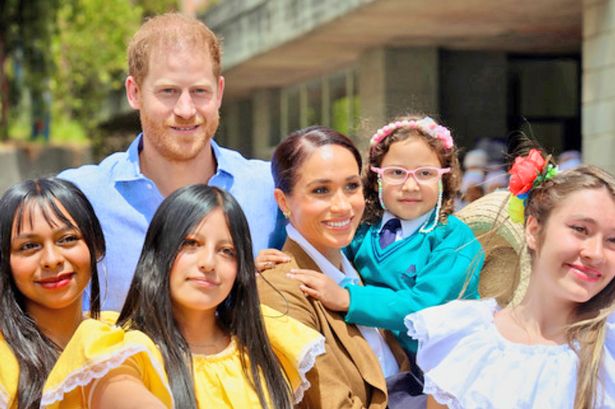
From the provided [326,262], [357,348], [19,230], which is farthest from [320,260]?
[19,230]

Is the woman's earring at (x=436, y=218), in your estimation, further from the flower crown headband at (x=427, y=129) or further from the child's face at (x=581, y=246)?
the child's face at (x=581, y=246)

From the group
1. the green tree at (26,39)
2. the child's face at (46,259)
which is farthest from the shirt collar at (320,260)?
the green tree at (26,39)

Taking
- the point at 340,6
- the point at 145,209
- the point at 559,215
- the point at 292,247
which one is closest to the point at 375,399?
the point at 292,247

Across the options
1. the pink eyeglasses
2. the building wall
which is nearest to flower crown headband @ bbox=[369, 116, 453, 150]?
the pink eyeglasses

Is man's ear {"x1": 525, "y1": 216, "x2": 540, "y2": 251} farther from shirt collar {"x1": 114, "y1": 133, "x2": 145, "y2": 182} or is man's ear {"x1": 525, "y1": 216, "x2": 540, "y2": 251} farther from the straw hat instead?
shirt collar {"x1": 114, "y1": 133, "x2": 145, "y2": 182}

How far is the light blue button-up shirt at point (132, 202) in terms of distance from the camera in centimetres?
401

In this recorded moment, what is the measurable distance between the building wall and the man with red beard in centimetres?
640

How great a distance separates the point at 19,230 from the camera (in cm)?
337

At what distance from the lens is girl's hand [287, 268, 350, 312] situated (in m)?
3.63

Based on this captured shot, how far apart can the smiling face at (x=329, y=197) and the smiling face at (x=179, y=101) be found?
22.7 inches

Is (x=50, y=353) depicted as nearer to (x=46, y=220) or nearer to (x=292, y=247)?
(x=46, y=220)

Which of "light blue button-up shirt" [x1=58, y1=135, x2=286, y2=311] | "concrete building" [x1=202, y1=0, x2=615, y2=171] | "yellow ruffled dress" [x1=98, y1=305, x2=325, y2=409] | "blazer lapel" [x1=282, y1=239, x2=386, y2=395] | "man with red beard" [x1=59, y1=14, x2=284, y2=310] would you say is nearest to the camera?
"yellow ruffled dress" [x1=98, y1=305, x2=325, y2=409]

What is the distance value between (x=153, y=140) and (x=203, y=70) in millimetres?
335

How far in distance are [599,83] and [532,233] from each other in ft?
23.3
